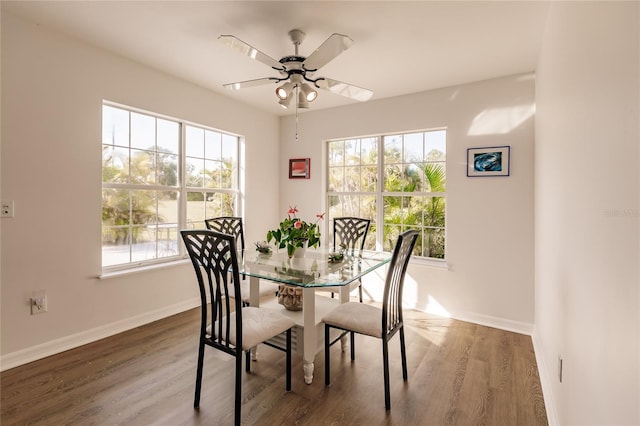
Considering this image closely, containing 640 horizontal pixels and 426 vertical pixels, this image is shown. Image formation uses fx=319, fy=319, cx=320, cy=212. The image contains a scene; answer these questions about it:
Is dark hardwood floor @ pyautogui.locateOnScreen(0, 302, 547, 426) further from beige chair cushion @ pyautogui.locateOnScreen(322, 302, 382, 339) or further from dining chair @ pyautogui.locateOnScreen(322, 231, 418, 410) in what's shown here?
beige chair cushion @ pyautogui.locateOnScreen(322, 302, 382, 339)

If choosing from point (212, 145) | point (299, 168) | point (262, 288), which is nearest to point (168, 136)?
point (212, 145)

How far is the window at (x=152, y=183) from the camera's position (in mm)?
2994

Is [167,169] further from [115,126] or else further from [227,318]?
[227,318]

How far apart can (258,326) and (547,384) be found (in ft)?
6.14

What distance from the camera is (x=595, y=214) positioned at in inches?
45.2

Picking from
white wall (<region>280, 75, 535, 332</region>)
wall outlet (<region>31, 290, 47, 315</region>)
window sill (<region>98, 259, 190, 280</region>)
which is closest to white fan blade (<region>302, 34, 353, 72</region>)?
white wall (<region>280, 75, 535, 332</region>)

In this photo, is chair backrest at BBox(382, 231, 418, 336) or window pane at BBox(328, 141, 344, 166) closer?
chair backrest at BBox(382, 231, 418, 336)

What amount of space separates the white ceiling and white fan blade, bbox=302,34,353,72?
31 cm

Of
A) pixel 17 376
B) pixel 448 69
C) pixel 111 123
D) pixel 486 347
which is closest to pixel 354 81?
pixel 448 69

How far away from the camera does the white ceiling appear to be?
212 cm

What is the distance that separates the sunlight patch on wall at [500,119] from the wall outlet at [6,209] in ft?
13.2

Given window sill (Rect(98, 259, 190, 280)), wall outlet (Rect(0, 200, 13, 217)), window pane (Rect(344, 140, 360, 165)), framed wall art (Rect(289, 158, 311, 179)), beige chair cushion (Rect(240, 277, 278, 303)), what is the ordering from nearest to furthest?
wall outlet (Rect(0, 200, 13, 217)), beige chair cushion (Rect(240, 277, 278, 303)), window sill (Rect(98, 259, 190, 280)), window pane (Rect(344, 140, 360, 165)), framed wall art (Rect(289, 158, 311, 179))

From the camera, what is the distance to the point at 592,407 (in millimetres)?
1124

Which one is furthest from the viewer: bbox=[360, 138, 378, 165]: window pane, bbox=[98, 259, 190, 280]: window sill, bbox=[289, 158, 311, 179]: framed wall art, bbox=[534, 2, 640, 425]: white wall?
bbox=[289, 158, 311, 179]: framed wall art
